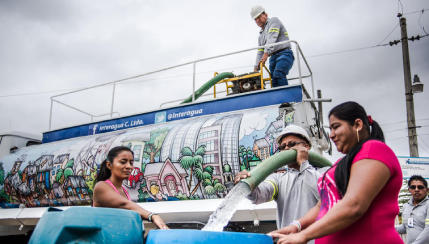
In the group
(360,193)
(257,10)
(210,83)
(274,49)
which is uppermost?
(257,10)

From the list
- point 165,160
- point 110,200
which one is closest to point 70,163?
point 165,160

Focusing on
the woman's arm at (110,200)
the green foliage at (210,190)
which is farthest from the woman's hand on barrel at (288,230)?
the green foliage at (210,190)

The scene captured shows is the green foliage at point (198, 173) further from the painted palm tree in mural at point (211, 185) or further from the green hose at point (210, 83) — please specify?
the green hose at point (210, 83)

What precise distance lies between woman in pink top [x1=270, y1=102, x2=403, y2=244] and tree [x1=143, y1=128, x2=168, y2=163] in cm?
432

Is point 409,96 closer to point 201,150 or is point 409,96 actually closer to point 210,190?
point 201,150

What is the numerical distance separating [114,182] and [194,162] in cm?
228

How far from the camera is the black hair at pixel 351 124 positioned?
1.52 meters

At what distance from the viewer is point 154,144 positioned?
5855 mm

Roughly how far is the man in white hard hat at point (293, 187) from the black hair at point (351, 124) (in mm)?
734

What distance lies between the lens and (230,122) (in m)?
5.25

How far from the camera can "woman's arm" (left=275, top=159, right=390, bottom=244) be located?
136 centimetres

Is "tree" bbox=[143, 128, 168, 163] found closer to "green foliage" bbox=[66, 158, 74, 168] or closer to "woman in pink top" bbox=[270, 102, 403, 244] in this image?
"green foliage" bbox=[66, 158, 74, 168]

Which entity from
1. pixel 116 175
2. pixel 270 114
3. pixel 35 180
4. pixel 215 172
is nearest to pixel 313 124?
pixel 270 114

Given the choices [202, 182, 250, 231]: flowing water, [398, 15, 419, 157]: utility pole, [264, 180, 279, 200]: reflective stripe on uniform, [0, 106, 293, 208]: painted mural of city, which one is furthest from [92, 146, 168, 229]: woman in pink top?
[398, 15, 419, 157]: utility pole
